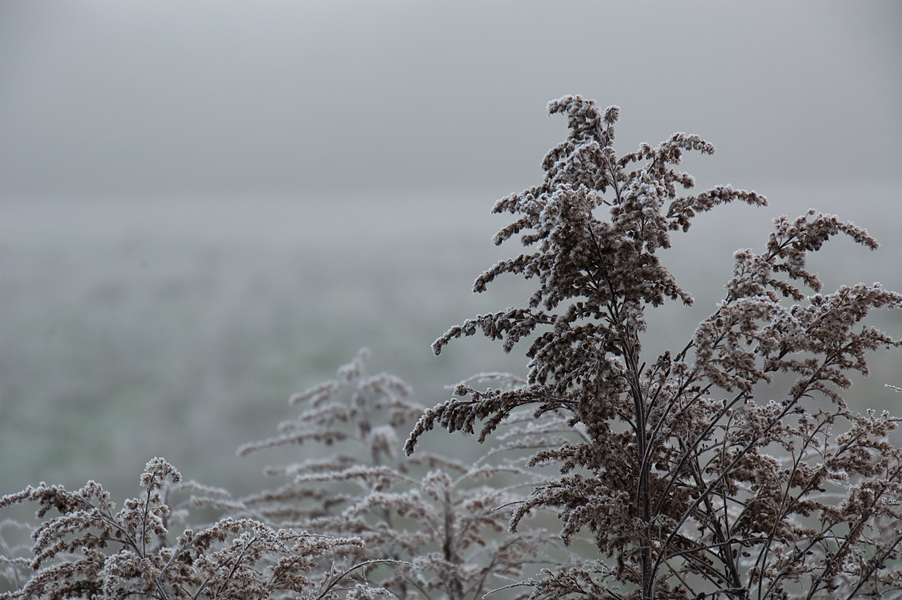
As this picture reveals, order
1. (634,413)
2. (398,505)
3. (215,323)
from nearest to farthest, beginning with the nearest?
1. (634,413)
2. (398,505)
3. (215,323)

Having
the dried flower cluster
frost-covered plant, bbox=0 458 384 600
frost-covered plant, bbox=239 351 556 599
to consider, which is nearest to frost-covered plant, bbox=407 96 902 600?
the dried flower cluster

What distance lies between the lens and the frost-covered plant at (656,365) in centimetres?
158

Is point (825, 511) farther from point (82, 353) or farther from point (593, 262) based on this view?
point (82, 353)

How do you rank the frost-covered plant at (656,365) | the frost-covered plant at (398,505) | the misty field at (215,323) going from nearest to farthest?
the frost-covered plant at (656,365) → the frost-covered plant at (398,505) → the misty field at (215,323)

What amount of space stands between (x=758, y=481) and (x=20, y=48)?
7476mm

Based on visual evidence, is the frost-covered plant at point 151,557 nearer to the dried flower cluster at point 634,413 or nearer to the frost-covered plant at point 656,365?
the dried flower cluster at point 634,413

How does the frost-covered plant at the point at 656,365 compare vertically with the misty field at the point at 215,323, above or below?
below

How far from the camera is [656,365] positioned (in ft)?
5.96

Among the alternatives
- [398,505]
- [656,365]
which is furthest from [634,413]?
[398,505]

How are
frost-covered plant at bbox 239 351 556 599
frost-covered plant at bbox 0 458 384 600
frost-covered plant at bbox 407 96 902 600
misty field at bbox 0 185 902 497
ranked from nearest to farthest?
frost-covered plant at bbox 407 96 902 600, frost-covered plant at bbox 0 458 384 600, frost-covered plant at bbox 239 351 556 599, misty field at bbox 0 185 902 497

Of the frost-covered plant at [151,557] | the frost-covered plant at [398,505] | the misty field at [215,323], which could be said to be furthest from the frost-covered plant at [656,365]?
the misty field at [215,323]

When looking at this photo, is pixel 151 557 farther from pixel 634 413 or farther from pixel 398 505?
pixel 634 413

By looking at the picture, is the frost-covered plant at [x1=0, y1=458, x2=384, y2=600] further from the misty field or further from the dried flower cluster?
the misty field

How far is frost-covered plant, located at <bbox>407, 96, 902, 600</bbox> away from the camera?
158cm
